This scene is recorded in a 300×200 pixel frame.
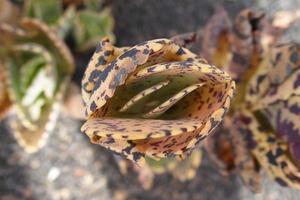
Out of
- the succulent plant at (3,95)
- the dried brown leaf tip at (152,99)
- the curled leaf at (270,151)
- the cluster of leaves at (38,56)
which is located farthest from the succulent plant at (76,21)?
the dried brown leaf tip at (152,99)

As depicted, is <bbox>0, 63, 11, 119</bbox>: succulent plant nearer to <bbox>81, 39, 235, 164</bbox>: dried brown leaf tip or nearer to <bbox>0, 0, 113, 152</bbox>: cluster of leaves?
<bbox>0, 0, 113, 152</bbox>: cluster of leaves

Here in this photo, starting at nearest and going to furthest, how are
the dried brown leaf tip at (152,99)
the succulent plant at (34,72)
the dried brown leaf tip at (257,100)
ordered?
the dried brown leaf tip at (152,99) < the dried brown leaf tip at (257,100) < the succulent plant at (34,72)

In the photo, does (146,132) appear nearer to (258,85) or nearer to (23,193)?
(258,85)

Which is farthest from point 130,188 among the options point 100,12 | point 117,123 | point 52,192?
point 117,123

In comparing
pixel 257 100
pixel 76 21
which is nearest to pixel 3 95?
pixel 76 21

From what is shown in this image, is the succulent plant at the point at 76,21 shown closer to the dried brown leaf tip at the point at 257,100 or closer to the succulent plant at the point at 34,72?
the succulent plant at the point at 34,72

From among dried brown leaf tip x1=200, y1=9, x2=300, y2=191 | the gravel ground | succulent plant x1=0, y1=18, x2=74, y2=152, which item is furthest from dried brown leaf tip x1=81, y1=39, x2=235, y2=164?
the gravel ground

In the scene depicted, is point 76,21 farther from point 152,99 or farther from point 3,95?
point 152,99
